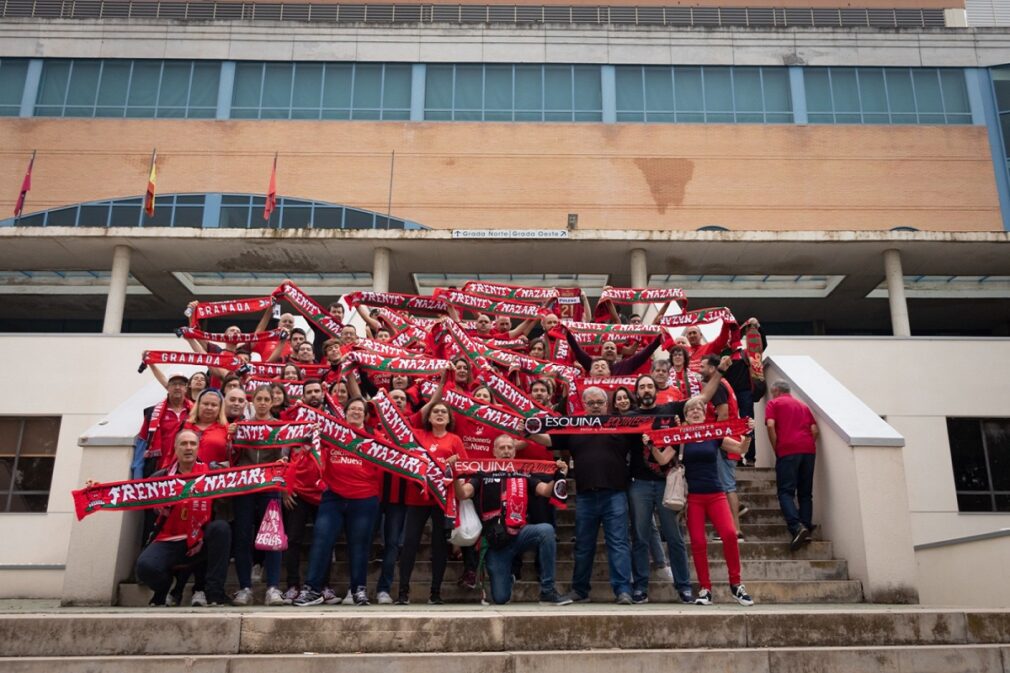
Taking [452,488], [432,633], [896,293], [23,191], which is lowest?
[432,633]

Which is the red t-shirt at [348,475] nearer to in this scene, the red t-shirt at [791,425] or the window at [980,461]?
the red t-shirt at [791,425]

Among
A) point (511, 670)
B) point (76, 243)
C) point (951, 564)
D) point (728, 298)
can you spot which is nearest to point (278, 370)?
point (511, 670)

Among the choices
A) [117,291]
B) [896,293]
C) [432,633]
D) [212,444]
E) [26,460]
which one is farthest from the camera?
[896,293]

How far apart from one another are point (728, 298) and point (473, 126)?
418 inches

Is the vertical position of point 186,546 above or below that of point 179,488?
below

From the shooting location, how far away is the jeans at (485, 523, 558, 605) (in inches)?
288

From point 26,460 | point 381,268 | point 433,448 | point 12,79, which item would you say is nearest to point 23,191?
point 12,79

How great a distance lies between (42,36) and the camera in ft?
95.9

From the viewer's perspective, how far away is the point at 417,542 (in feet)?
24.9

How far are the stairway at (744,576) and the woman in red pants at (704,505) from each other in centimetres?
38

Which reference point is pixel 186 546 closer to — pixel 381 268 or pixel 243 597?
pixel 243 597

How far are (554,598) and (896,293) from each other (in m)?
16.5

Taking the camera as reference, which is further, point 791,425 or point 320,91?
A: point 320,91

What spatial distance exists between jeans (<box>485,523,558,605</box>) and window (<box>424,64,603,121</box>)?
77.7 feet
